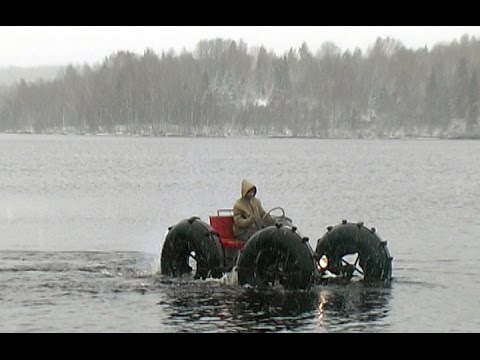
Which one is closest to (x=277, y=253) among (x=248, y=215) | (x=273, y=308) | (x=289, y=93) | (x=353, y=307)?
(x=273, y=308)

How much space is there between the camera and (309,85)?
120 meters

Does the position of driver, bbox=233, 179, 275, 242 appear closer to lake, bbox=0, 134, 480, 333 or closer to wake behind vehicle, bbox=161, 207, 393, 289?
wake behind vehicle, bbox=161, 207, 393, 289

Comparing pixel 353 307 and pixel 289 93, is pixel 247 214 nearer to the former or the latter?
pixel 353 307

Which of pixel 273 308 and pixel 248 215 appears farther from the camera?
pixel 248 215

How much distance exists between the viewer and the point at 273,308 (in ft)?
56.6

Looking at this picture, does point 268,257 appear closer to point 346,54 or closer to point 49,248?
point 49,248

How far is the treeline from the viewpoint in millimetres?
115625

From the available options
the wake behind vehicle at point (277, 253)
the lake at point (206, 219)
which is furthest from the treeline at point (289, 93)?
the wake behind vehicle at point (277, 253)

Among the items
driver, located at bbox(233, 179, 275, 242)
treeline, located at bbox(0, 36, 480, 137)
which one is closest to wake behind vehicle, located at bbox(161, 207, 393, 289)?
driver, located at bbox(233, 179, 275, 242)

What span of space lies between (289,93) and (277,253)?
338 ft

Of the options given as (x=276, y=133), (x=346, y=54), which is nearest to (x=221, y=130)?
(x=276, y=133)

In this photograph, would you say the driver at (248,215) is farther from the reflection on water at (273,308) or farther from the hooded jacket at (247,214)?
the reflection on water at (273,308)

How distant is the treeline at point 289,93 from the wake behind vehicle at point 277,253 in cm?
9650

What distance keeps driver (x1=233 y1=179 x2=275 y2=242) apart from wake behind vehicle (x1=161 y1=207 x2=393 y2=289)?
25cm
